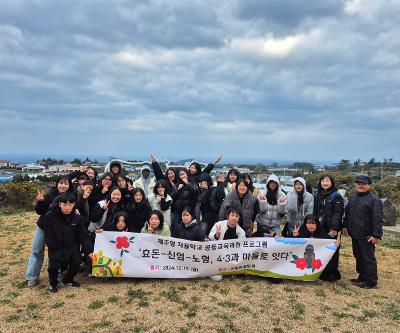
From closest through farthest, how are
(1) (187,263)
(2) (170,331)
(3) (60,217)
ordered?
1. (2) (170,331)
2. (3) (60,217)
3. (1) (187,263)

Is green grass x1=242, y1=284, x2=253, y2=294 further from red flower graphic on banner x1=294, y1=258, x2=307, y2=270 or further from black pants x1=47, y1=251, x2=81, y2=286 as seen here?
black pants x1=47, y1=251, x2=81, y2=286

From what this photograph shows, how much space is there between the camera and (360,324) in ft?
14.9

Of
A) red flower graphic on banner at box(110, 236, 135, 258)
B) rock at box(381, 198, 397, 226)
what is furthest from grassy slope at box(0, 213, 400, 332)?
rock at box(381, 198, 397, 226)

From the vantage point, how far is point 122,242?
5871 mm

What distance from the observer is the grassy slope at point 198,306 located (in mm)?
4406

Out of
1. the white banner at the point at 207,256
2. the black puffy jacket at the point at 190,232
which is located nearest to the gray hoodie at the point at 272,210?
the white banner at the point at 207,256

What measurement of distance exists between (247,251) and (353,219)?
1900 millimetres

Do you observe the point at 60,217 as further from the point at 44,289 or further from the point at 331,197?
the point at 331,197

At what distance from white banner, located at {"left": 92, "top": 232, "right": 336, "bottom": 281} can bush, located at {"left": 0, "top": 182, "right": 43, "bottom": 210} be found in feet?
31.3

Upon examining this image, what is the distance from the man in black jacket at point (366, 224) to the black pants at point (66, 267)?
4654mm

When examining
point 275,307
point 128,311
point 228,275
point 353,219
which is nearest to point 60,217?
point 128,311

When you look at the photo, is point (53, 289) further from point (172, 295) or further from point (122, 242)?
point (172, 295)

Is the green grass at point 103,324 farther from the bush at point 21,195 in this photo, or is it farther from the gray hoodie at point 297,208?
the bush at point 21,195

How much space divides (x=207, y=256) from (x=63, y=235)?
7.78ft
